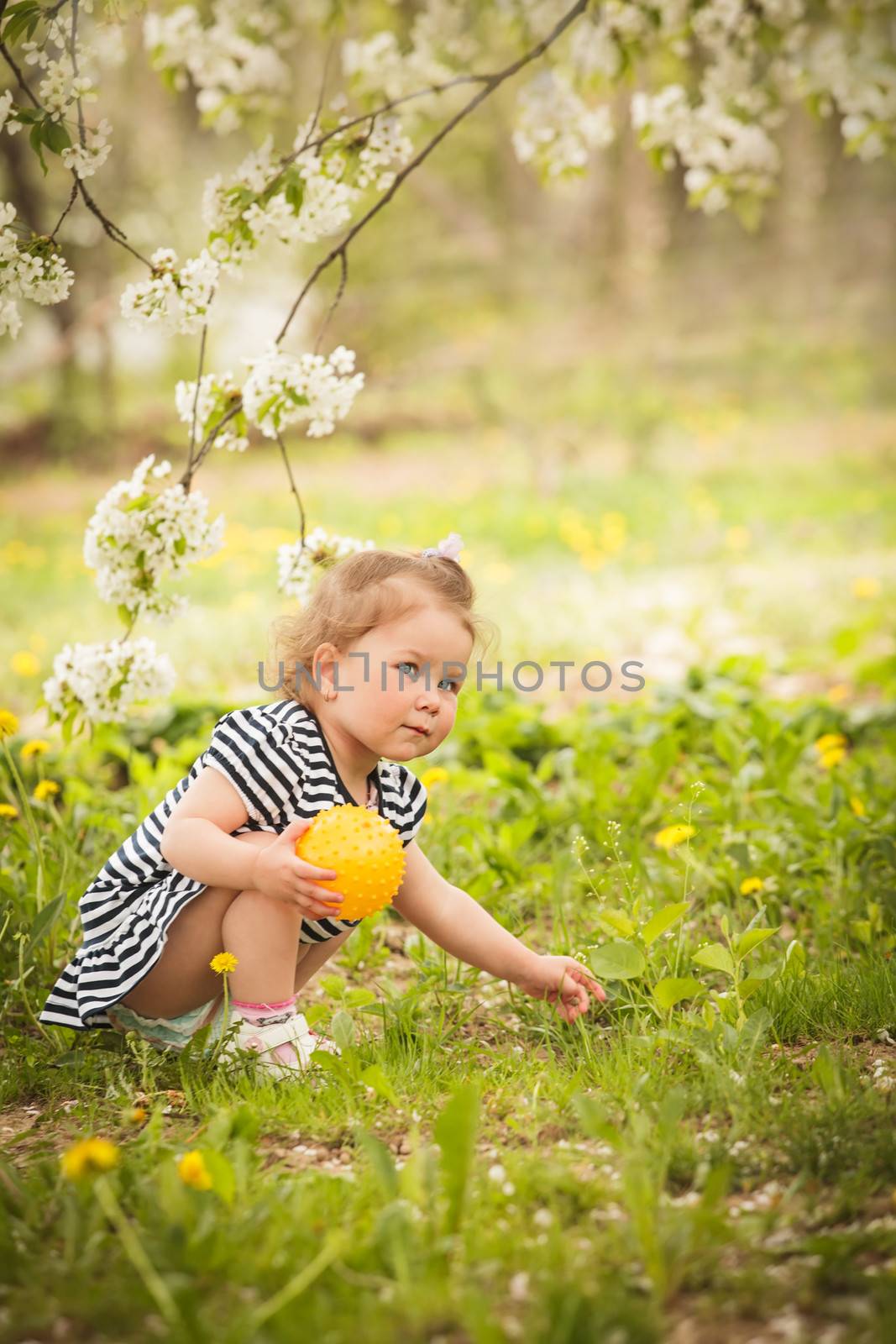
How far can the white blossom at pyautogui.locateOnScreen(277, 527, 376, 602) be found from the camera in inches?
99.2

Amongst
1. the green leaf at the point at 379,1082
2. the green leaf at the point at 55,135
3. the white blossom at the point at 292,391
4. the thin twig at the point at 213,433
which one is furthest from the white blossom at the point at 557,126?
the green leaf at the point at 379,1082

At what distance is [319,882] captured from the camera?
1763 mm

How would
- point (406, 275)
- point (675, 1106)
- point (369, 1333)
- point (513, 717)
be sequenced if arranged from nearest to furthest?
point (369, 1333) < point (675, 1106) < point (513, 717) < point (406, 275)

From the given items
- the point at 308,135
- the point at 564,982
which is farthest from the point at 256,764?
the point at 308,135

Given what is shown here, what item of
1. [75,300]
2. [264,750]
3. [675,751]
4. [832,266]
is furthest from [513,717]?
[832,266]

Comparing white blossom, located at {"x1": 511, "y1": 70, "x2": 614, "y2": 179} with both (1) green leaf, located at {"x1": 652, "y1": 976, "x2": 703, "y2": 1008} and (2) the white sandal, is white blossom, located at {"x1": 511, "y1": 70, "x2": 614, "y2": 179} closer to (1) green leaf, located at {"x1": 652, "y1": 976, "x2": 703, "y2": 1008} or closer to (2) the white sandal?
(1) green leaf, located at {"x1": 652, "y1": 976, "x2": 703, "y2": 1008}

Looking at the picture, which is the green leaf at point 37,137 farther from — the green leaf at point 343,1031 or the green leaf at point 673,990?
the green leaf at point 673,990

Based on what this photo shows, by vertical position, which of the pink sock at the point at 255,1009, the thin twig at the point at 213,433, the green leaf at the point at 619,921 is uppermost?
the thin twig at the point at 213,433

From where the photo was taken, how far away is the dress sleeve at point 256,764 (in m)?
1.94

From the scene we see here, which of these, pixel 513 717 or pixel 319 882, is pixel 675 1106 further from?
pixel 513 717

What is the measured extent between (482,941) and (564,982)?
6.3 inches

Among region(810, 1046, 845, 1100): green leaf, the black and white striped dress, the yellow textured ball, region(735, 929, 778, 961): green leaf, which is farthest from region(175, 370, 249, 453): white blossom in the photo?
region(810, 1046, 845, 1100): green leaf

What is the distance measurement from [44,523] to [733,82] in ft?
22.6

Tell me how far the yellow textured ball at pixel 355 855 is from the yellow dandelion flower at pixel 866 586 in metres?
3.41
